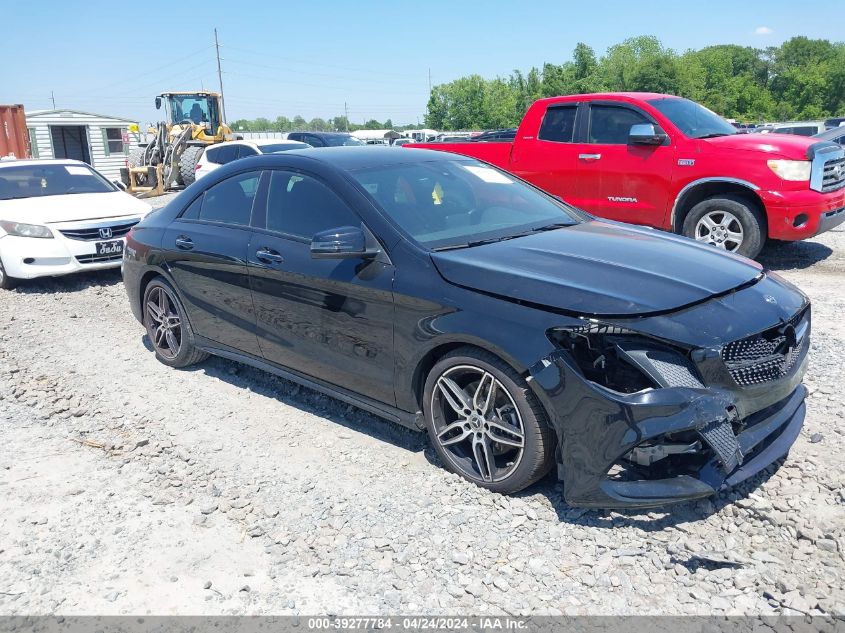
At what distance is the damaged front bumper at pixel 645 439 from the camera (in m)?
2.74

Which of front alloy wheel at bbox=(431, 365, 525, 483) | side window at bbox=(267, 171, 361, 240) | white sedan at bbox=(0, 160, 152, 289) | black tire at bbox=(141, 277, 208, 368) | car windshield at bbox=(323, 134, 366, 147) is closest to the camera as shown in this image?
front alloy wheel at bbox=(431, 365, 525, 483)

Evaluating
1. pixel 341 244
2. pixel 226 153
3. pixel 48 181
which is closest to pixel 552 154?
pixel 341 244

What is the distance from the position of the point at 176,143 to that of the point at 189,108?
151 inches

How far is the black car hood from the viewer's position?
2959 mm

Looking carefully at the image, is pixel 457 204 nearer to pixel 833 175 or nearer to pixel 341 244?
pixel 341 244

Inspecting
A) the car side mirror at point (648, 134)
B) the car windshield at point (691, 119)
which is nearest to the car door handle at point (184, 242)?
the car side mirror at point (648, 134)

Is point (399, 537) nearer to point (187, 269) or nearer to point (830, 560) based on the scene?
point (830, 560)

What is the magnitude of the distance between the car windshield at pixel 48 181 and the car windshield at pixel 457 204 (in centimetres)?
695

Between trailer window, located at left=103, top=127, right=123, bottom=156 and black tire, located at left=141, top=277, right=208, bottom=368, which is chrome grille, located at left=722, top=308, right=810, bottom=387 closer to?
black tire, located at left=141, top=277, right=208, bottom=368

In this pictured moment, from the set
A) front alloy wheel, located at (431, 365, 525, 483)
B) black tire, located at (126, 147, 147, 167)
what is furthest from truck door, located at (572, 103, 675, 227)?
black tire, located at (126, 147, 147, 167)

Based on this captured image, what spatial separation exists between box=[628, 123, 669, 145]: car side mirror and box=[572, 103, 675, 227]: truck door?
9 cm

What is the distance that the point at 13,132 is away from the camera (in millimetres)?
19750

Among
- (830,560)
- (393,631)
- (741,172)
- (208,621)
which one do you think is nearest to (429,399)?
(393,631)

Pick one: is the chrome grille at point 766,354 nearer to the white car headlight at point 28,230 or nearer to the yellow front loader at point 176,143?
the white car headlight at point 28,230
